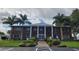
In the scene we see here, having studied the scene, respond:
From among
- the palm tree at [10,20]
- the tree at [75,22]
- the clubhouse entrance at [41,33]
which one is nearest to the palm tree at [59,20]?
the tree at [75,22]

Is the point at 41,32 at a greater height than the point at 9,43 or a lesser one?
greater


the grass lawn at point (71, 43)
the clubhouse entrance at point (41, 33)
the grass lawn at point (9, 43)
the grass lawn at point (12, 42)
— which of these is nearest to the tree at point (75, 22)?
the grass lawn at point (71, 43)

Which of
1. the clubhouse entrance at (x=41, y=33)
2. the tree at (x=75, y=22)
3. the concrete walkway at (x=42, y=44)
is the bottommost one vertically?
the concrete walkway at (x=42, y=44)

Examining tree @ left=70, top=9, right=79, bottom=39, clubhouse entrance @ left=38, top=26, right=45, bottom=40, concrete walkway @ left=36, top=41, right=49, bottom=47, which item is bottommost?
concrete walkway @ left=36, top=41, right=49, bottom=47

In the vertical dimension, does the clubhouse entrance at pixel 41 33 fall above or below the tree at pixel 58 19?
below

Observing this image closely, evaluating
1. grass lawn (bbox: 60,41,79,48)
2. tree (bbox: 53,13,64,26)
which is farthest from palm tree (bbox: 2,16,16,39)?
grass lawn (bbox: 60,41,79,48)

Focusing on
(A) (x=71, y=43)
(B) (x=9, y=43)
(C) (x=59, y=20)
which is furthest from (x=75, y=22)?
(B) (x=9, y=43)

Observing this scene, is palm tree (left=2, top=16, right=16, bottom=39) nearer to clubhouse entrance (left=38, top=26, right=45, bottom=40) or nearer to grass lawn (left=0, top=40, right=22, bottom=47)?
grass lawn (left=0, top=40, right=22, bottom=47)

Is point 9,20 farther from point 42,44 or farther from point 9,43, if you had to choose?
point 42,44

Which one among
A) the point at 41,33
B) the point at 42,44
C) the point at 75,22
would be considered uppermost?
the point at 75,22

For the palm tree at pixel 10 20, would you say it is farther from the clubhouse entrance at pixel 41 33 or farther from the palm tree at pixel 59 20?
the palm tree at pixel 59 20

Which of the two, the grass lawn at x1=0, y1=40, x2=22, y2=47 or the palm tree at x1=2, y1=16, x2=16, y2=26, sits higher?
the palm tree at x1=2, y1=16, x2=16, y2=26

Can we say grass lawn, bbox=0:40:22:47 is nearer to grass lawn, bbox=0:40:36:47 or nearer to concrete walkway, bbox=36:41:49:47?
grass lawn, bbox=0:40:36:47

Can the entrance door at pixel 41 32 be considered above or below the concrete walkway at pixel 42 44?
above
